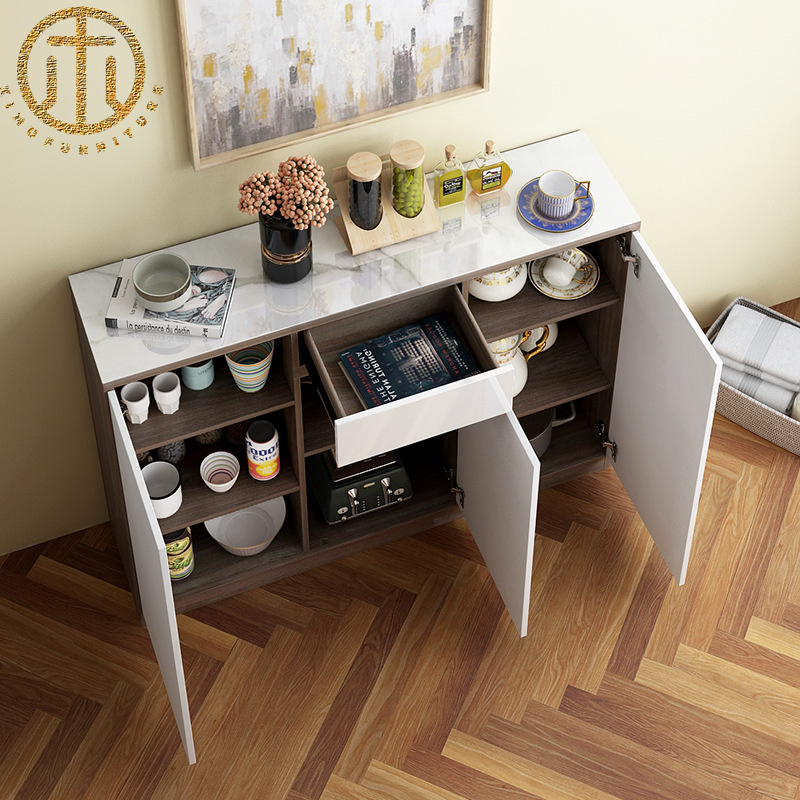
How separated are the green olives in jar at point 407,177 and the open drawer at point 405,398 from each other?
182 millimetres

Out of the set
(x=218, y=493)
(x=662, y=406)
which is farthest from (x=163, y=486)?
(x=662, y=406)

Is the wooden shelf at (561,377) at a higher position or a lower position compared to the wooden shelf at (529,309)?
lower

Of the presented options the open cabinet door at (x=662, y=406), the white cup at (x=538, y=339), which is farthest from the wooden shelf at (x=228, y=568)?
the open cabinet door at (x=662, y=406)

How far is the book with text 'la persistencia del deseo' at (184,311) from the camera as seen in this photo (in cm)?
207

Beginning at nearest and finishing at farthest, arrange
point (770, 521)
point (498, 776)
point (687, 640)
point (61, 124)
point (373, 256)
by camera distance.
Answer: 1. point (61, 124)
2. point (373, 256)
3. point (498, 776)
4. point (687, 640)
5. point (770, 521)

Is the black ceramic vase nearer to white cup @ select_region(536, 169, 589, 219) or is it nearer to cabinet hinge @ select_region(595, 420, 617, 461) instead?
white cup @ select_region(536, 169, 589, 219)

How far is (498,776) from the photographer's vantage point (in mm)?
2354

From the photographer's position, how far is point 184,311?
2.09 m

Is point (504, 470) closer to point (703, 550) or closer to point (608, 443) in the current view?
point (608, 443)

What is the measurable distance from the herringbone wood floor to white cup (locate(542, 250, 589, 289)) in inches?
25.2

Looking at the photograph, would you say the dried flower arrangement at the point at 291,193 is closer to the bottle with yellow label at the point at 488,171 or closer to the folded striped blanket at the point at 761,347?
the bottle with yellow label at the point at 488,171

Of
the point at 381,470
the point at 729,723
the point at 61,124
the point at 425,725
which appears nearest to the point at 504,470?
the point at 381,470

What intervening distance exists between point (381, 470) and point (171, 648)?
73cm
